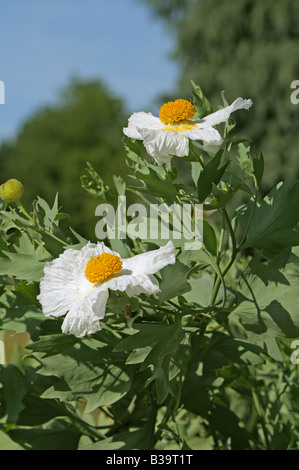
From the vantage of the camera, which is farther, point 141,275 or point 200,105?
point 200,105

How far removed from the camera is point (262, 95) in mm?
10977

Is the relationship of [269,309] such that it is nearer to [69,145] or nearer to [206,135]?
[206,135]

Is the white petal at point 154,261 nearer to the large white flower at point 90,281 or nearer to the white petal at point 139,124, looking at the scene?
the large white flower at point 90,281

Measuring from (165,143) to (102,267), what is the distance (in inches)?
5.3

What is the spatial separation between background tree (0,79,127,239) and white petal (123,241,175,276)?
16.8m

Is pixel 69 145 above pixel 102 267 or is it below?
below

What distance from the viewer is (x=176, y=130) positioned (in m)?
0.64

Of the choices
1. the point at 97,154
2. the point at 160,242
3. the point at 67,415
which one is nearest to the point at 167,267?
the point at 160,242

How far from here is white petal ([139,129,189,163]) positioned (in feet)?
2.03

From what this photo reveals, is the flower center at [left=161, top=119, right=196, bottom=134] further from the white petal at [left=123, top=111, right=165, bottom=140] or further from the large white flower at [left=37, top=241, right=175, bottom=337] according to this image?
the large white flower at [left=37, top=241, right=175, bottom=337]

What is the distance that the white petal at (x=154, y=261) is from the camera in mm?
564

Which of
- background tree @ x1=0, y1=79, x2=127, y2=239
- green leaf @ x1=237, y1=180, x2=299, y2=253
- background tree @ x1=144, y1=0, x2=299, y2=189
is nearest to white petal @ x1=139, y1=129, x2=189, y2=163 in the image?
green leaf @ x1=237, y1=180, x2=299, y2=253

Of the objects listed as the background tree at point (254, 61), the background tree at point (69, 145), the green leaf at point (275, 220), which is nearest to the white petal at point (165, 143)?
the green leaf at point (275, 220)

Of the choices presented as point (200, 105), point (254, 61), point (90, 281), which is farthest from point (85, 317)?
point (254, 61)
